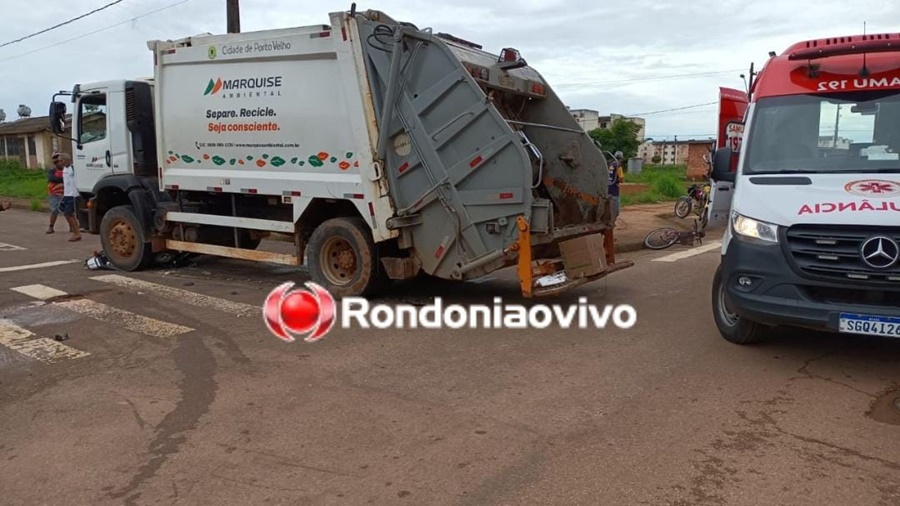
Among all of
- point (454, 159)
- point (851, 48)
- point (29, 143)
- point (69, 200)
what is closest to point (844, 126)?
point (851, 48)

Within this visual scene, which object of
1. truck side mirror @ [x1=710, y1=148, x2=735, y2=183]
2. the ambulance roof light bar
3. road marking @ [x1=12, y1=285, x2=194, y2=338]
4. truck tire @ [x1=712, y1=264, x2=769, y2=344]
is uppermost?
the ambulance roof light bar

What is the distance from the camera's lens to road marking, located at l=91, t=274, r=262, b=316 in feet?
24.9

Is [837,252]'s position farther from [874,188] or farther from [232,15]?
[232,15]

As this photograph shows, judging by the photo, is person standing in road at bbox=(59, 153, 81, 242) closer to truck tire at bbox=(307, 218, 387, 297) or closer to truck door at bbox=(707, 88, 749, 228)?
truck tire at bbox=(307, 218, 387, 297)

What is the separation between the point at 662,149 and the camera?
118500 mm

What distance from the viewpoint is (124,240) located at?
10.1 metres

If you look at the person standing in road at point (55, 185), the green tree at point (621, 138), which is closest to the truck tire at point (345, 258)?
the person standing in road at point (55, 185)

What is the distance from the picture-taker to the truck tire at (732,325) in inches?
229

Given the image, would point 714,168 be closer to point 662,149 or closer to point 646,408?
point 646,408

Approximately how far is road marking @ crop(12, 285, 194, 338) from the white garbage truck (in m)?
1.80

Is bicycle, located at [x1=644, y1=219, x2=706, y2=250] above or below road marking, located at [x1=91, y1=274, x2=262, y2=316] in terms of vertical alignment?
above

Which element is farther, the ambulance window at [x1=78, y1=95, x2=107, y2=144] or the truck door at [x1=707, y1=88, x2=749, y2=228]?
the ambulance window at [x1=78, y1=95, x2=107, y2=144]

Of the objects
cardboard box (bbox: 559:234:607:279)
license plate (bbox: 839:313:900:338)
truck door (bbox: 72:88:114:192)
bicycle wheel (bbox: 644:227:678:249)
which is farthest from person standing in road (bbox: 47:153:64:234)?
license plate (bbox: 839:313:900:338)

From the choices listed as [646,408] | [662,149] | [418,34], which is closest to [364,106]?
[418,34]
